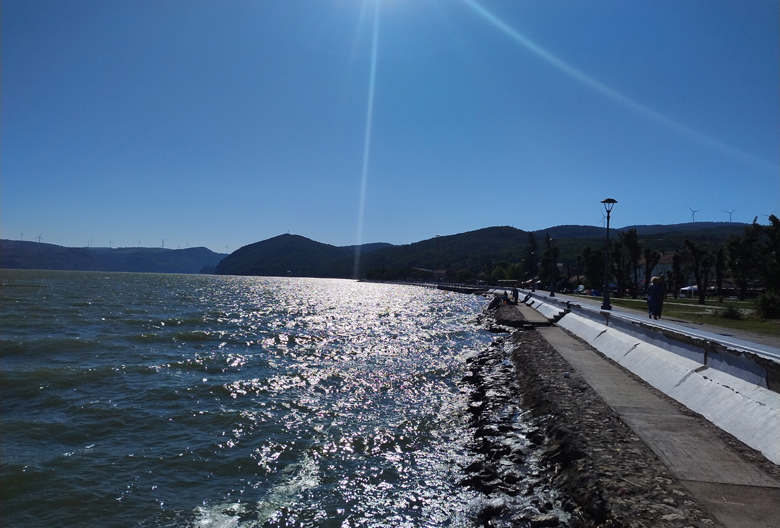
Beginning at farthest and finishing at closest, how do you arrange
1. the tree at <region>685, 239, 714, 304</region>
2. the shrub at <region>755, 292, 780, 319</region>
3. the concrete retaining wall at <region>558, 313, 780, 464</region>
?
the tree at <region>685, 239, 714, 304</region> < the shrub at <region>755, 292, 780, 319</region> < the concrete retaining wall at <region>558, 313, 780, 464</region>

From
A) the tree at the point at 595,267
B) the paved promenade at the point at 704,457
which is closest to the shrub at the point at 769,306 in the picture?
the paved promenade at the point at 704,457

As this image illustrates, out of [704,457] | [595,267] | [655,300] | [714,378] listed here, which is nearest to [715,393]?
[714,378]

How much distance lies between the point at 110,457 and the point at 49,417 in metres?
3.56

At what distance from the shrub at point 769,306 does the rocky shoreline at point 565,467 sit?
1905 cm

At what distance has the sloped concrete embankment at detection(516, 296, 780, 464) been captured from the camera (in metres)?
5.76

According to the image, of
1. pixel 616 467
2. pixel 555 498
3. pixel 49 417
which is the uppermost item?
pixel 616 467

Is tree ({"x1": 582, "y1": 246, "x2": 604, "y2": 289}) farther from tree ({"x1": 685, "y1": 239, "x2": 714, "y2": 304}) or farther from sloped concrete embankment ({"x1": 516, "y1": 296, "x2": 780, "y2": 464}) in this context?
sloped concrete embankment ({"x1": 516, "y1": 296, "x2": 780, "y2": 464})

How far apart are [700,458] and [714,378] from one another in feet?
8.35

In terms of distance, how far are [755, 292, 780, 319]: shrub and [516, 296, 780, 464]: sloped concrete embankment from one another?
16640mm

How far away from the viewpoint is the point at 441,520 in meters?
6.27

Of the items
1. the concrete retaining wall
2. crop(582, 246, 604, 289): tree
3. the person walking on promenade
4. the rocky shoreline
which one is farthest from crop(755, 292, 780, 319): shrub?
crop(582, 246, 604, 289): tree

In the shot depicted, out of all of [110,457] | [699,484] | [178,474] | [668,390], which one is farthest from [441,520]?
[110,457]

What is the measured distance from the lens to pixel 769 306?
23641 millimetres

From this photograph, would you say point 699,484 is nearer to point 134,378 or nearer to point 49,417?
point 49,417
